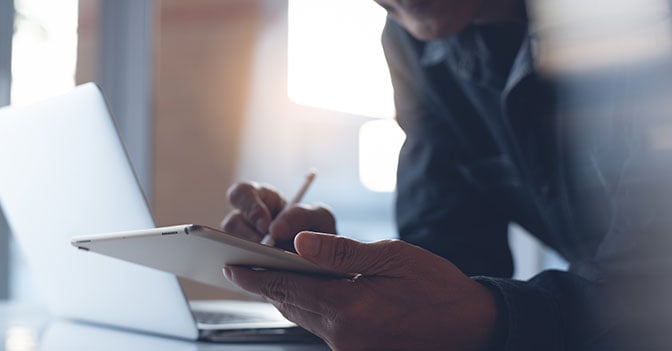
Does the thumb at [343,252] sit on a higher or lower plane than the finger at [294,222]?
higher

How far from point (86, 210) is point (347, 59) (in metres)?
2.00

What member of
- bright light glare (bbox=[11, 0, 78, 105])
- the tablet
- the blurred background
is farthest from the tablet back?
the blurred background

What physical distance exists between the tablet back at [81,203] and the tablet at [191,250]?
0.34 feet

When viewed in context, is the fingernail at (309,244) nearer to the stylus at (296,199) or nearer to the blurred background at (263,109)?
the stylus at (296,199)

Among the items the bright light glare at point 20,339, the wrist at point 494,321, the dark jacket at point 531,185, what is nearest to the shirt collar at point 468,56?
the dark jacket at point 531,185

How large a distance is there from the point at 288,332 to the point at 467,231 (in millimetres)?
481

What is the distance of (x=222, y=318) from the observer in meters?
1.03

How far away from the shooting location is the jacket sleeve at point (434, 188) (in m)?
1.19

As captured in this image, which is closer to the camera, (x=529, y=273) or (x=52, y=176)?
(x=52, y=176)

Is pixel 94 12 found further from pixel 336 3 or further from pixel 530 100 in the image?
pixel 530 100

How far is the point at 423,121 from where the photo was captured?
134cm

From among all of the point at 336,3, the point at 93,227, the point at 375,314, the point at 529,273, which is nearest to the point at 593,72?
the point at 375,314

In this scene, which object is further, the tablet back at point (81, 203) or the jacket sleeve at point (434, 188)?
the jacket sleeve at point (434, 188)

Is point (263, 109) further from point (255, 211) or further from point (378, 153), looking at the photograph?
point (255, 211)
